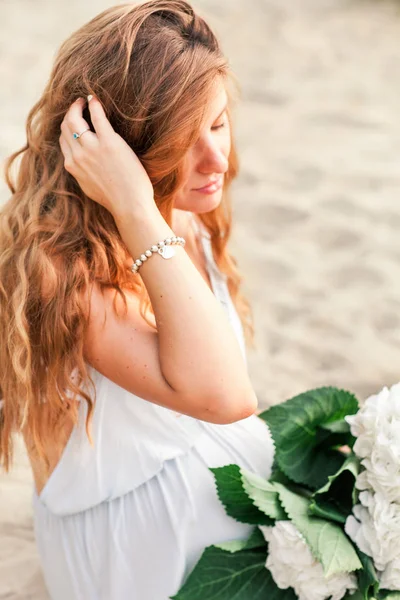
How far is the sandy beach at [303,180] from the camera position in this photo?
338cm

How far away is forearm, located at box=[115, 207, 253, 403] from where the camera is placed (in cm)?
170

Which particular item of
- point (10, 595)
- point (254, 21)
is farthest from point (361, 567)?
point (254, 21)

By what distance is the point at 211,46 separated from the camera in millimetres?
1792

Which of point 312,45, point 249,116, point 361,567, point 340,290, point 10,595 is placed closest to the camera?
point 361,567

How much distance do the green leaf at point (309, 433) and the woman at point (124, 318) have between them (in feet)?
0.42

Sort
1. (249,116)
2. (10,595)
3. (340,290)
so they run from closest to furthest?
(10,595)
(340,290)
(249,116)

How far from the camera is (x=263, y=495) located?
179 cm

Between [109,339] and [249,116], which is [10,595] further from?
[249,116]

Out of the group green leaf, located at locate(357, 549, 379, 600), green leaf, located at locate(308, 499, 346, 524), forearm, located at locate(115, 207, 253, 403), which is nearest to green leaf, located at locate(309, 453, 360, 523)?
green leaf, located at locate(308, 499, 346, 524)

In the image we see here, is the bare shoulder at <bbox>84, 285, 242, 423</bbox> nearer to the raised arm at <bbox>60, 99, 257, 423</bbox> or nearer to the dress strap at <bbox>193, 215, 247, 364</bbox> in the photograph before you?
the raised arm at <bbox>60, 99, 257, 423</bbox>

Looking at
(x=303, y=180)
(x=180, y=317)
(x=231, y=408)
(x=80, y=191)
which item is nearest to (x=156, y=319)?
(x=180, y=317)

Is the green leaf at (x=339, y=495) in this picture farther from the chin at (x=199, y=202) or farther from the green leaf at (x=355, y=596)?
the chin at (x=199, y=202)

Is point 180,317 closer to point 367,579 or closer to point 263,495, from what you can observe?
point 263,495

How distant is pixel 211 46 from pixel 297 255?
6.86 feet
